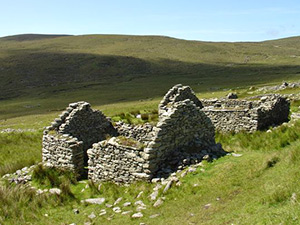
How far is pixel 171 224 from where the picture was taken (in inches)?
330

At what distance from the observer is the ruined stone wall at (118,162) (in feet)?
38.9

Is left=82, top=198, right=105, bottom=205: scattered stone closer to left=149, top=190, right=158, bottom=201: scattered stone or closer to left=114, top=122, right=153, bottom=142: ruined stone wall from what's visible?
left=149, top=190, right=158, bottom=201: scattered stone

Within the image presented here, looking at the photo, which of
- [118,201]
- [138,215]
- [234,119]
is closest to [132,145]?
[118,201]

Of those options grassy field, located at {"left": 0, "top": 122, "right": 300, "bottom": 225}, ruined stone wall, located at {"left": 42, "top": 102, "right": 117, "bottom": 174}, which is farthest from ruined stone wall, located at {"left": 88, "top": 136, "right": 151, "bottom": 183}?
ruined stone wall, located at {"left": 42, "top": 102, "right": 117, "bottom": 174}

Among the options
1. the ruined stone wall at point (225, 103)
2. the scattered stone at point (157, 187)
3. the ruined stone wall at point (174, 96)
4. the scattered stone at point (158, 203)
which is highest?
the ruined stone wall at point (174, 96)

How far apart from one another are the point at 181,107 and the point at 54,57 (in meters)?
147

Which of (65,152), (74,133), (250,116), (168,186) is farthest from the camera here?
(250,116)

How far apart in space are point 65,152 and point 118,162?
10.6ft

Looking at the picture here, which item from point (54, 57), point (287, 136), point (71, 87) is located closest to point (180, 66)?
point (71, 87)

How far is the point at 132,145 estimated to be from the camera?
1202 centimetres

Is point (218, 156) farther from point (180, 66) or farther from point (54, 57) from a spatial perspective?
point (54, 57)

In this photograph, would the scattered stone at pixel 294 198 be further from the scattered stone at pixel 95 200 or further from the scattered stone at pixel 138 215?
the scattered stone at pixel 95 200

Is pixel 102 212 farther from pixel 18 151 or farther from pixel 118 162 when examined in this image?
pixel 18 151

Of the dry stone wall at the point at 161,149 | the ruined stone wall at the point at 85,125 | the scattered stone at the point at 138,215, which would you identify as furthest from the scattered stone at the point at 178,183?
the ruined stone wall at the point at 85,125
